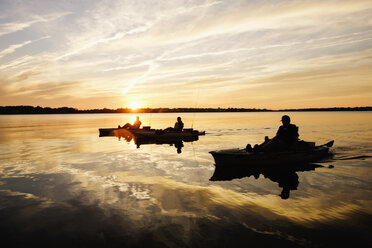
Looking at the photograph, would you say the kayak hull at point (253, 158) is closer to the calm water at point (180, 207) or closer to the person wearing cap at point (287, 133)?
the person wearing cap at point (287, 133)

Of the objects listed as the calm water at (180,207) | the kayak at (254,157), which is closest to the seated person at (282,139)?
the kayak at (254,157)

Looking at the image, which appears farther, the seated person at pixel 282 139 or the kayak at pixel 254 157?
the seated person at pixel 282 139

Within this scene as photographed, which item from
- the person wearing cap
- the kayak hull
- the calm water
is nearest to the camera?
the calm water

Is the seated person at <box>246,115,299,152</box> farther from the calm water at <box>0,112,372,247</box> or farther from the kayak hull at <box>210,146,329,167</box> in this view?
the calm water at <box>0,112,372,247</box>

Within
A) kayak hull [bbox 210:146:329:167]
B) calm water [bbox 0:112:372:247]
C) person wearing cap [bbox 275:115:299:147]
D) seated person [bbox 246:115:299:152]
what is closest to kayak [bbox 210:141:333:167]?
kayak hull [bbox 210:146:329:167]

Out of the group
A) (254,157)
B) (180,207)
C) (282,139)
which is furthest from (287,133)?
(180,207)

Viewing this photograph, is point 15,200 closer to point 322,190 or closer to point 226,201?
point 226,201

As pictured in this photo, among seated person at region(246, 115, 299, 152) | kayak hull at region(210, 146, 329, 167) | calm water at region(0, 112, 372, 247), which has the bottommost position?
calm water at region(0, 112, 372, 247)

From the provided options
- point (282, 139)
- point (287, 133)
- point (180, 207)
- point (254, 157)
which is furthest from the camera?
point (282, 139)

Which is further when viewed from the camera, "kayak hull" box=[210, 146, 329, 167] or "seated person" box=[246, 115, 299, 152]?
"seated person" box=[246, 115, 299, 152]

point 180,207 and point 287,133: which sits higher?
point 287,133

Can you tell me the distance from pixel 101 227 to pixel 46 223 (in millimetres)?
1965

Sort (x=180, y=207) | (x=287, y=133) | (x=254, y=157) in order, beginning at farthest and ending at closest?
(x=287, y=133), (x=254, y=157), (x=180, y=207)

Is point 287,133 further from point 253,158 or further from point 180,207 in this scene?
point 180,207
